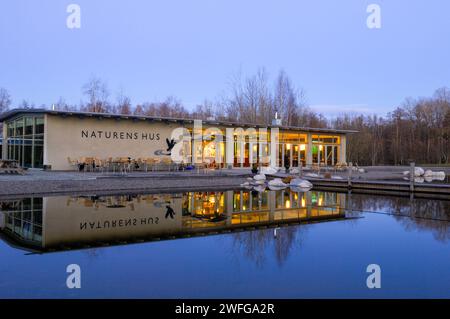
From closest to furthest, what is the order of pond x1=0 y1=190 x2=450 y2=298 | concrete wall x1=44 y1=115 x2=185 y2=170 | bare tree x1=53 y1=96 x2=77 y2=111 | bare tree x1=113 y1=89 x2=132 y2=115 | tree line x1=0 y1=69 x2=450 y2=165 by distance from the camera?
pond x1=0 y1=190 x2=450 y2=298 → concrete wall x1=44 y1=115 x2=185 y2=170 → tree line x1=0 y1=69 x2=450 y2=165 → bare tree x1=113 y1=89 x2=132 y2=115 → bare tree x1=53 y1=96 x2=77 y2=111

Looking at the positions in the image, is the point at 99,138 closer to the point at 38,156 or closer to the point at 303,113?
the point at 38,156

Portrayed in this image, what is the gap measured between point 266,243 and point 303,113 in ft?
136

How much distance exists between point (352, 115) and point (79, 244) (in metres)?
62.8

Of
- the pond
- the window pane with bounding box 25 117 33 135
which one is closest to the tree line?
the window pane with bounding box 25 117 33 135

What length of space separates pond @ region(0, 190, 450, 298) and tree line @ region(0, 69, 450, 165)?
1209 inches

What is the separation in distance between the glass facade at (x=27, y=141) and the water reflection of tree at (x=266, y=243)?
16.9 meters

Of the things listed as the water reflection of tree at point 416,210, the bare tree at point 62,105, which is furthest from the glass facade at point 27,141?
the bare tree at point 62,105

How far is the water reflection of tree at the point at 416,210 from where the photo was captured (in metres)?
7.72

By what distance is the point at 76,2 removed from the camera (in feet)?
37.5

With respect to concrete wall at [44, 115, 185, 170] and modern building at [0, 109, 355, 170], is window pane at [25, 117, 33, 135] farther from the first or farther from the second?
concrete wall at [44, 115, 185, 170]

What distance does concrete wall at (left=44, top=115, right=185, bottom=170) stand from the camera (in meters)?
20.5
